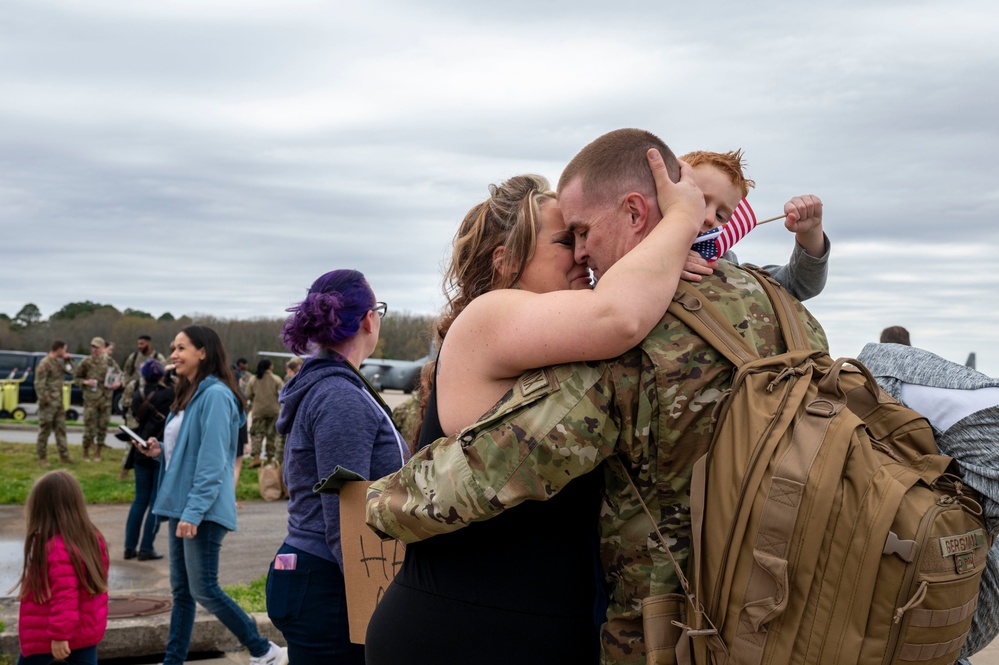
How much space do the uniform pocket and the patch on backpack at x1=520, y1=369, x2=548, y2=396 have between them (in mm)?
2169

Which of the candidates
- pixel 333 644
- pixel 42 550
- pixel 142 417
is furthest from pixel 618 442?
pixel 142 417

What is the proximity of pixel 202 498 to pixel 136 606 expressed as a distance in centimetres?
189

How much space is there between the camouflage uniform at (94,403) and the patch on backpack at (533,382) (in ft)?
54.1

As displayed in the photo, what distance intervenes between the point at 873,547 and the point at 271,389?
16.8 metres

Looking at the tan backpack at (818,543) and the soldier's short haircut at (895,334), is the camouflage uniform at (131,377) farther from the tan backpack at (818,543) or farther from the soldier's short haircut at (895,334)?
the tan backpack at (818,543)

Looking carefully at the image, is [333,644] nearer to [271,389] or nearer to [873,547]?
[873,547]

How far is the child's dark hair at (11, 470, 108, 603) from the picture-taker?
4.88 m

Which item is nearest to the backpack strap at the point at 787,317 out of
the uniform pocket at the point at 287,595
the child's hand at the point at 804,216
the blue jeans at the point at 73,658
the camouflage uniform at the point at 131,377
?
the child's hand at the point at 804,216

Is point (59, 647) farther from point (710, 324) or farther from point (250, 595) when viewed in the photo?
point (710, 324)

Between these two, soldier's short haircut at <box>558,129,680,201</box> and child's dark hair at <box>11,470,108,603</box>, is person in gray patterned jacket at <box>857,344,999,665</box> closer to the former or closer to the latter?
soldier's short haircut at <box>558,129,680,201</box>

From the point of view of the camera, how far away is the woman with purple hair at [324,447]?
3750 millimetres

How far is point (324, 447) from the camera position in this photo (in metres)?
3.78

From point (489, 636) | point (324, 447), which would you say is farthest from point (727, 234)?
point (324, 447)

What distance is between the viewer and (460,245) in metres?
2.65
